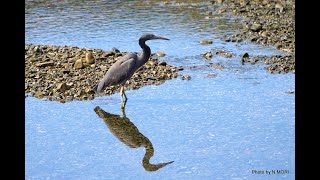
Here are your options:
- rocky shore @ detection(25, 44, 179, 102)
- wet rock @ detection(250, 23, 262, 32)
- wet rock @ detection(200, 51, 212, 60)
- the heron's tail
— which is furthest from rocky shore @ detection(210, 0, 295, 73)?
the heron's tail

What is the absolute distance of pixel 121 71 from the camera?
17078mm

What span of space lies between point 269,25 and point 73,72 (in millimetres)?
8697

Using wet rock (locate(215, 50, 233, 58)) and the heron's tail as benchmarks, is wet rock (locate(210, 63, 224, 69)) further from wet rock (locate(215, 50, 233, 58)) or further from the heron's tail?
the heron's tail

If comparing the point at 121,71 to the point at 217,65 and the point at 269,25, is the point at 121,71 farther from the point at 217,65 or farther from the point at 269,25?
the point at 269,25

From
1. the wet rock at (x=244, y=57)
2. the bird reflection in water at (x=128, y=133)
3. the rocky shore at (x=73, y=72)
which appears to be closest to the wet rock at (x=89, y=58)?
the rocky shore at (x=73, y=72)

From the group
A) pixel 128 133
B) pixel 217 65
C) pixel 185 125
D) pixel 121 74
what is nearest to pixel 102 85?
pixel 121 74

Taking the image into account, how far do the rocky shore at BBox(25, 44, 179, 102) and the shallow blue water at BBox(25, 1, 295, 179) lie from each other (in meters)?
0.43

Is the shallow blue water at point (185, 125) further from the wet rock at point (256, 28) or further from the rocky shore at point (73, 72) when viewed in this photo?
the wet rock at point (256, 28)

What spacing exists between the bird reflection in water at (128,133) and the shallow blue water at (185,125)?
0.44ft

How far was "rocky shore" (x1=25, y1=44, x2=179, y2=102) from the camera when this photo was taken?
57.8ft

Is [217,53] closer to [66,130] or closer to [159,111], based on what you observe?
[159,111]

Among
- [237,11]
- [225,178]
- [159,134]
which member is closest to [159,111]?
[159,134]

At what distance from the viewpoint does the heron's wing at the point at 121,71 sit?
1705cm

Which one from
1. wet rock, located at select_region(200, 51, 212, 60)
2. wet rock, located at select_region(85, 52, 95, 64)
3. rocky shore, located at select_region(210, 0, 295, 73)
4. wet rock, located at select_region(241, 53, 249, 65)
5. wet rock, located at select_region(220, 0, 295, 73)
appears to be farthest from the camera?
wet rock, located at select_region(220, 0, 295, 73)
